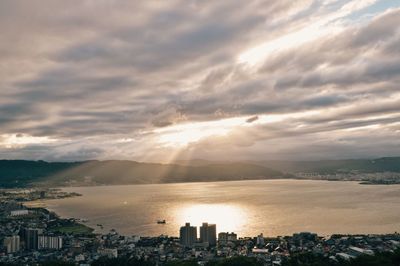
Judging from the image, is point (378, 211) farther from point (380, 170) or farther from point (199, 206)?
point (380, 170)

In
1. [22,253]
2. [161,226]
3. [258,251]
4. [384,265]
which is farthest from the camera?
[161,226]

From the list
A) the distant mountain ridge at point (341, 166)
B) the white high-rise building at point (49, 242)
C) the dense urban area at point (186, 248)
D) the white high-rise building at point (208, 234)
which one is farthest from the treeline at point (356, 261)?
the distant mountain ridge at point (341, 166)

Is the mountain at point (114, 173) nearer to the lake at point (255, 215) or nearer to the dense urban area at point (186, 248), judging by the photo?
the lake at point (255, 215)

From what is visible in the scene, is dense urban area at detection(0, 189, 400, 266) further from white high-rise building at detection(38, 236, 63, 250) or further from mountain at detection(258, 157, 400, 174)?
mountain at detection(258, 157, 400, 174)

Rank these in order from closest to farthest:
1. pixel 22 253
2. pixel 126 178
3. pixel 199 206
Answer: pixel 22 253 < pixel 199 206 < pixel 126 178

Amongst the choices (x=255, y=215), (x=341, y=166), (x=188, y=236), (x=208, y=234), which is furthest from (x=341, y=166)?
(x=188, y=236)

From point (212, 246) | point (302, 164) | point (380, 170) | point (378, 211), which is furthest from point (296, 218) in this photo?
point (302, 164)

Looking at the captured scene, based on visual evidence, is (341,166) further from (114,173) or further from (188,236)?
(188,236)

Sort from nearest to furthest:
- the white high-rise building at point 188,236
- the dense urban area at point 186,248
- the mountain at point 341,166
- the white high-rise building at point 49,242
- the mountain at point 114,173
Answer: the dense urban area at point 186,248, the white high-rise building at point 188,236, the white high-rise building at point 49,242, the mountain at point 114,173, the mountain at point 341,166

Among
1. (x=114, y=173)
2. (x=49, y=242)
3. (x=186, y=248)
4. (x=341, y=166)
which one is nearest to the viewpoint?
(x=186, y=248)
